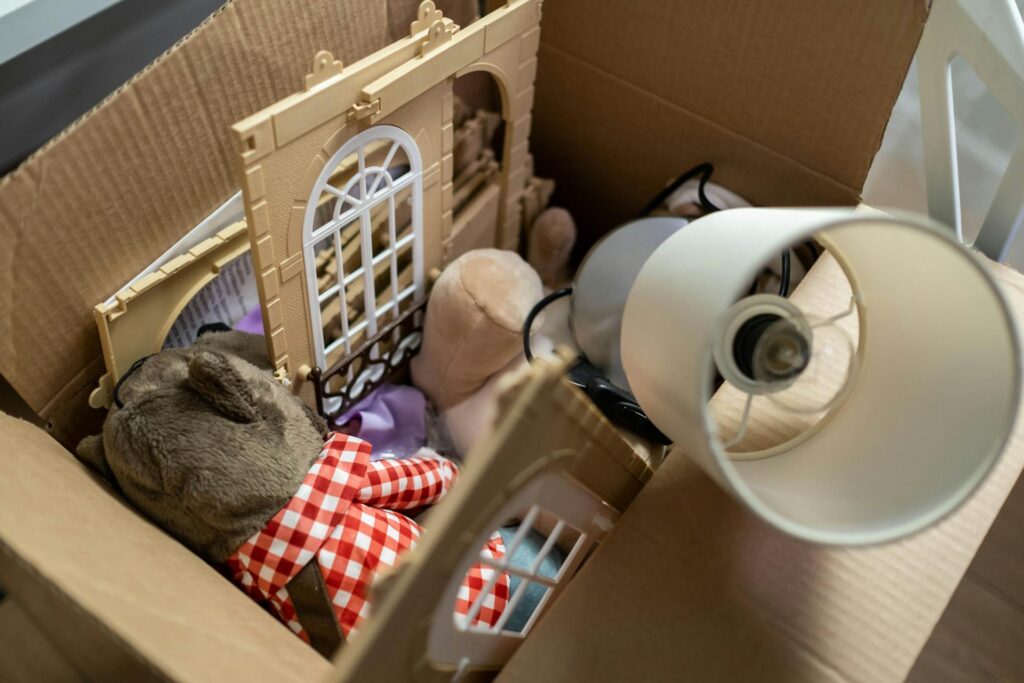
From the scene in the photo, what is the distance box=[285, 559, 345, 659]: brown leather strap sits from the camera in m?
0.62

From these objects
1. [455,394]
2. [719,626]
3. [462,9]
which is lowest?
[455,394]


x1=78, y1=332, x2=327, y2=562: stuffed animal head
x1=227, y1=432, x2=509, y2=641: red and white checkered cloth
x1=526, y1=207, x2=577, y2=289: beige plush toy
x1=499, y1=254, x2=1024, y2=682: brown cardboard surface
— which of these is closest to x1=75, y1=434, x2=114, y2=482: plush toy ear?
x1=78, y1=332, x2=327, y2=562: stuffed animal head

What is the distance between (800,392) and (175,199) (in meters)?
0.50

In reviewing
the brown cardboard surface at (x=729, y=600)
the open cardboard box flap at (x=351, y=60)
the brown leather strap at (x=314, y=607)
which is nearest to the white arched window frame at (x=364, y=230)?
the open cardboard box flap at (x=351, y=60)

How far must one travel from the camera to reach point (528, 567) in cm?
73

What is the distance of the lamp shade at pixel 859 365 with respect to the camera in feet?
1.46

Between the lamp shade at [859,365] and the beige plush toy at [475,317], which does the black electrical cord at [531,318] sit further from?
the lamp shade at [859,365]

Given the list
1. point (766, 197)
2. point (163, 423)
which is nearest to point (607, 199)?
point (766, 197)

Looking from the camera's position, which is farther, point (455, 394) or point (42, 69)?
point (455, 394)

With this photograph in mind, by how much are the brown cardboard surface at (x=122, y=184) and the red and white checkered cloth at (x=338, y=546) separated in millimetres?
213

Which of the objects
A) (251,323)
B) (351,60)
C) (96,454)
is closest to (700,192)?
(351,60)

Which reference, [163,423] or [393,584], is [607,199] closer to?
[163,423]

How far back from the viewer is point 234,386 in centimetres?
60

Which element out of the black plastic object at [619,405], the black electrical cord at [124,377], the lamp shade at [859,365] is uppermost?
the lamp shade at [859,365]
